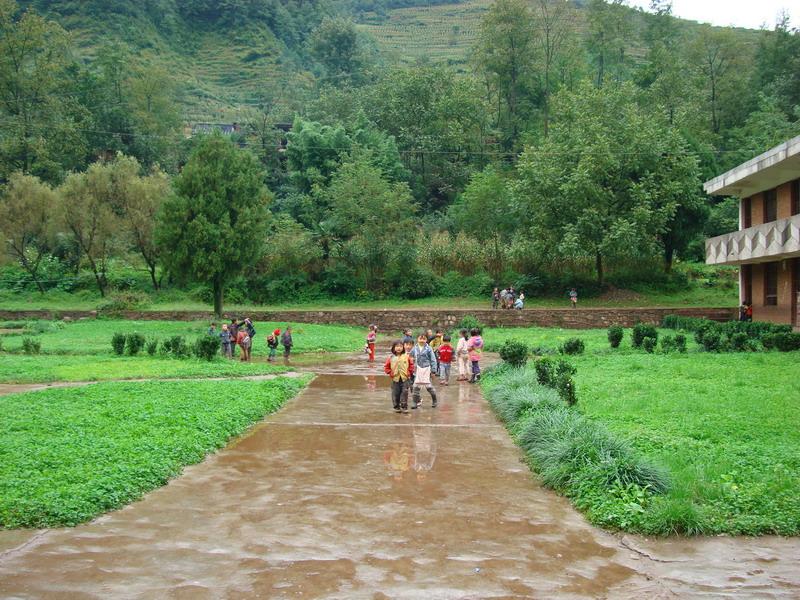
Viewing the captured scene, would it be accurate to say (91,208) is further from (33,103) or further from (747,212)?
(747,212)

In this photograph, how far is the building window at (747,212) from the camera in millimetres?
32406

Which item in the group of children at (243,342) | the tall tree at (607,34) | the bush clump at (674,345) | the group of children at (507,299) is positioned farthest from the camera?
the tall tree at (607,34)

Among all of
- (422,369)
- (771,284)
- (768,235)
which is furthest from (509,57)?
(422,369)

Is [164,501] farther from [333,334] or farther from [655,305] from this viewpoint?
[655,305]

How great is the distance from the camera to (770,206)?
30594 mm

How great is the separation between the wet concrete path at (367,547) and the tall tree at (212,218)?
24.7m

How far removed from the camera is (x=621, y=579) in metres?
6.21

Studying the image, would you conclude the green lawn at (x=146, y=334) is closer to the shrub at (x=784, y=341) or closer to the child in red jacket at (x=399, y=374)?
the child in red jacket at (x=399, y=374)

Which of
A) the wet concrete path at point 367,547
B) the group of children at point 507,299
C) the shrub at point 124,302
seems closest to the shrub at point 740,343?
the wet concrete path at point 367,547

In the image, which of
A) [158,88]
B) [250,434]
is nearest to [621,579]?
[250,434]

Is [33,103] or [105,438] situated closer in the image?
[105,438]

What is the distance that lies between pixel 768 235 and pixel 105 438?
81.9 ft

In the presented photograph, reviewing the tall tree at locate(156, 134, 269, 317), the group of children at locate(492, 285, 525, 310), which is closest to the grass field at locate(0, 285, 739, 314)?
the group of children at locate(492, 285, 525, 310)

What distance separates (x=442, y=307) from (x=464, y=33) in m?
103
